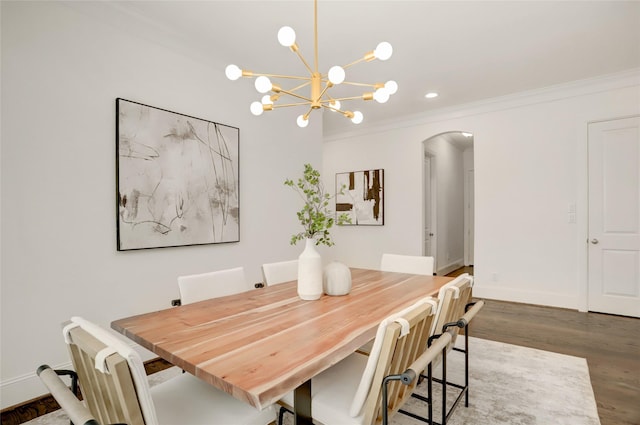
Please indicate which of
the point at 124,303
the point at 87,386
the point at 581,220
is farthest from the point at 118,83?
the point at 581,220

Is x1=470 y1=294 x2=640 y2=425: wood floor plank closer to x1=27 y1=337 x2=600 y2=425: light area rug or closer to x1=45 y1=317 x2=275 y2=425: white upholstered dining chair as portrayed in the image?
x1=27 y1=337 x2=600 y2=425: light area rug

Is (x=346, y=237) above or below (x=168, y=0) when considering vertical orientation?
below

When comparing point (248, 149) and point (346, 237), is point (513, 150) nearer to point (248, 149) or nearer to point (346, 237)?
point (346, 237)

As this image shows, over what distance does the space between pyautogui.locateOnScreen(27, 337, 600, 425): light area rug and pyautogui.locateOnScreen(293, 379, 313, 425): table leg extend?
2.36ft

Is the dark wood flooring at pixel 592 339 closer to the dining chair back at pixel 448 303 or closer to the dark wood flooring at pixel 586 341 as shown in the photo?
the dark wood flooring at pixel 586 341

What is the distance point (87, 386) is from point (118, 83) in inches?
86.9

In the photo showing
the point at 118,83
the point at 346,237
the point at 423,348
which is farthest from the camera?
the point at 346,237

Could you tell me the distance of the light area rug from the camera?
6.01 ft

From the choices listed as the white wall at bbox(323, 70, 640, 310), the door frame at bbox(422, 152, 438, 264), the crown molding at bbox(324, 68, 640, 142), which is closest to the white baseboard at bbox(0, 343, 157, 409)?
the white wall at bbox(323, 70, 640, 310)

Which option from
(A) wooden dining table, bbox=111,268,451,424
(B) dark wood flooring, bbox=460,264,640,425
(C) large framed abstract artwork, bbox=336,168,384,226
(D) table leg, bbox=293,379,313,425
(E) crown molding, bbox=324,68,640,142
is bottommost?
(B) dark wood flooring, bbox=460,264,640,425

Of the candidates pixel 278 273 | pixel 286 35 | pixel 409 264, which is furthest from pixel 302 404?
pixel 409 264

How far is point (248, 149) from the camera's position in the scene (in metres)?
3.46

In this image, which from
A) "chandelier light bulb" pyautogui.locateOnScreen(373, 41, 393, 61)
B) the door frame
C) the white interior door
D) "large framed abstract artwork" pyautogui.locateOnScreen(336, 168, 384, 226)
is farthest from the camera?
the door frame

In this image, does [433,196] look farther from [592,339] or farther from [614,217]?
[592,339]
